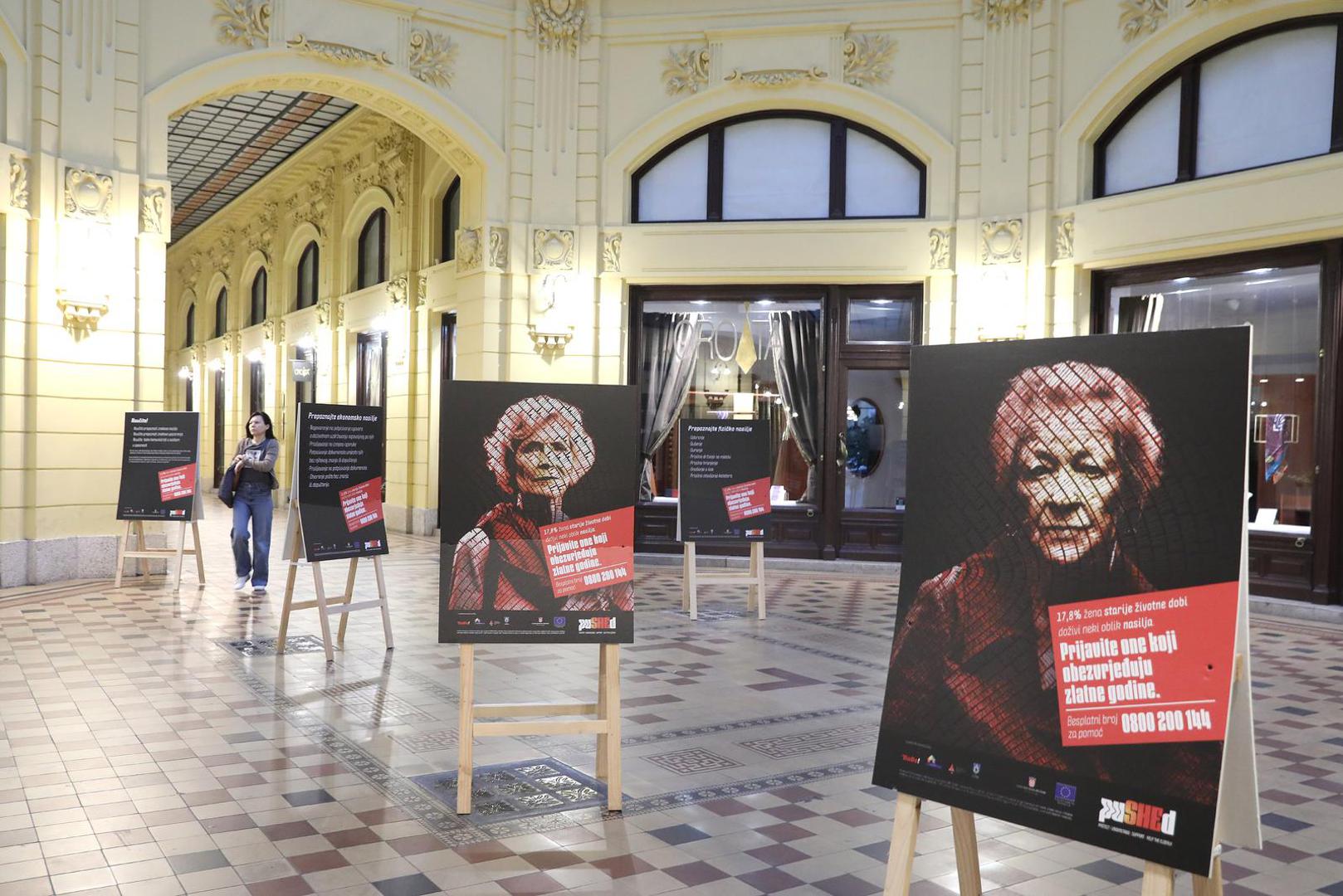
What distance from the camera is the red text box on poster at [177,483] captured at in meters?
9.23

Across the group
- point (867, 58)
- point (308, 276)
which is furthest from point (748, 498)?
point (308, 276)

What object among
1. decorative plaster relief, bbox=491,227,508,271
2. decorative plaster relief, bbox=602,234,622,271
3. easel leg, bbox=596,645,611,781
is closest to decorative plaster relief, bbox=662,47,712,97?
decorative plaster relief, bbox=602,234,622,271

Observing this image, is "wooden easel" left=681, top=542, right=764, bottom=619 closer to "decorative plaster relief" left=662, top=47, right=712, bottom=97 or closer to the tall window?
"decorative plaster relief" left=662, top=47, right=712, bottom=97

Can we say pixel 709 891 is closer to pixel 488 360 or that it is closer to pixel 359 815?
pixel 359 815

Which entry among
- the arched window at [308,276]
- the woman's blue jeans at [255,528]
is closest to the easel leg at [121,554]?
the woman's blue jeans at [255,528]

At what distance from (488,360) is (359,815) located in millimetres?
8082

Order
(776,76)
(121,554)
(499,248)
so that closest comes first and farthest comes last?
(121,554), (776,76), (499,248)

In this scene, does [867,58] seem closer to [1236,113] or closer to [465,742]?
[1236,113]

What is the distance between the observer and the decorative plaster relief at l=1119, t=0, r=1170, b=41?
32.0 feet

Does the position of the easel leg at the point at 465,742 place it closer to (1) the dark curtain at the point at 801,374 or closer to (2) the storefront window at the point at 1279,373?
(2) the storefront window at the point at 1279,373

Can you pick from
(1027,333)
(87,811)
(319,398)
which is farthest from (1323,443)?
(319,398)

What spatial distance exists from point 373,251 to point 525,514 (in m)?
13.8

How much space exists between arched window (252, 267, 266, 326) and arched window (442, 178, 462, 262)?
28.3ft

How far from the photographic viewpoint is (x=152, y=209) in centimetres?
977
